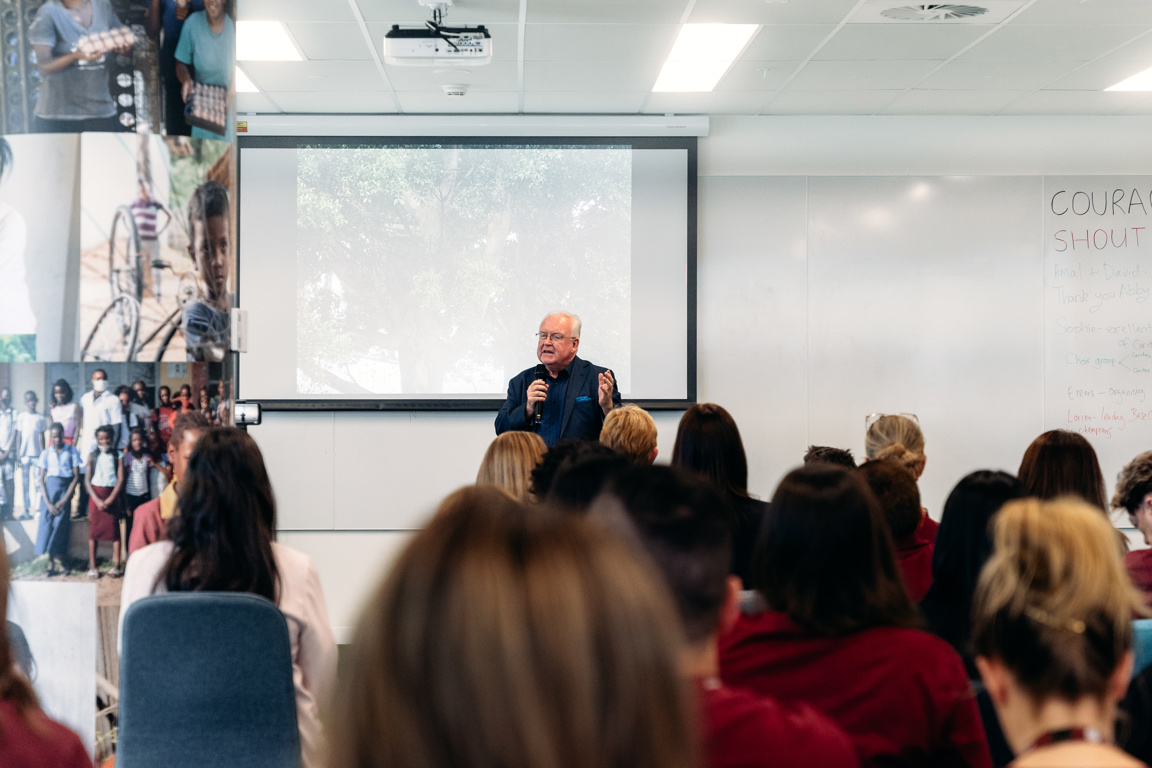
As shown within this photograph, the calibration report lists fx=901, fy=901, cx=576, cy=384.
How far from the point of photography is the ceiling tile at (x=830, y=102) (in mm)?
5152

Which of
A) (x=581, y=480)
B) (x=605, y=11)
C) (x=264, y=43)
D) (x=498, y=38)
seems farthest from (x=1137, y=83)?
(x=581, y=480)

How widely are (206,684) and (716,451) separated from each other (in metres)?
1.55

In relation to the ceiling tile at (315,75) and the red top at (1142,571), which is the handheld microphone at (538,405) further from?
the red top at (1142,571)

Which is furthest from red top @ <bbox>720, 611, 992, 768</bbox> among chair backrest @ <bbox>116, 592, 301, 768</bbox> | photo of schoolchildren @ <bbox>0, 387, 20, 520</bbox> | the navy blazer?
the navy blazer

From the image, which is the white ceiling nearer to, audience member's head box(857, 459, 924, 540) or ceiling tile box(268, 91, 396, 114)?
ceiling tile box(268, 91, 396, 114)

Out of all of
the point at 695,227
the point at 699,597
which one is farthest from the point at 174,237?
the point at 695,227

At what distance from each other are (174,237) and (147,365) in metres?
0.35

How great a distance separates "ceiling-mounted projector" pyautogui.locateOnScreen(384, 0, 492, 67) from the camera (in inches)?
153

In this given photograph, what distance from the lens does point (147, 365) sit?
239 centimetres

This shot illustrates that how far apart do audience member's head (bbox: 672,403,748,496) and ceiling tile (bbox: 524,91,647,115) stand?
292 centimetres

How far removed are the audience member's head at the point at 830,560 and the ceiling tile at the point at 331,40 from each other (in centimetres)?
349

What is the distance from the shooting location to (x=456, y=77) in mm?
4715

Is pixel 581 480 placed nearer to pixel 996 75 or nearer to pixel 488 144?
pixel 488 144

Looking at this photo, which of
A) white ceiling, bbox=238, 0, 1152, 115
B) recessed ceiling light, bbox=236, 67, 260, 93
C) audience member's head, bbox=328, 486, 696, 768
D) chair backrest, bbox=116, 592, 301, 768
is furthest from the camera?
recessed ceiling light, bbox=236, 67, 260, 93
